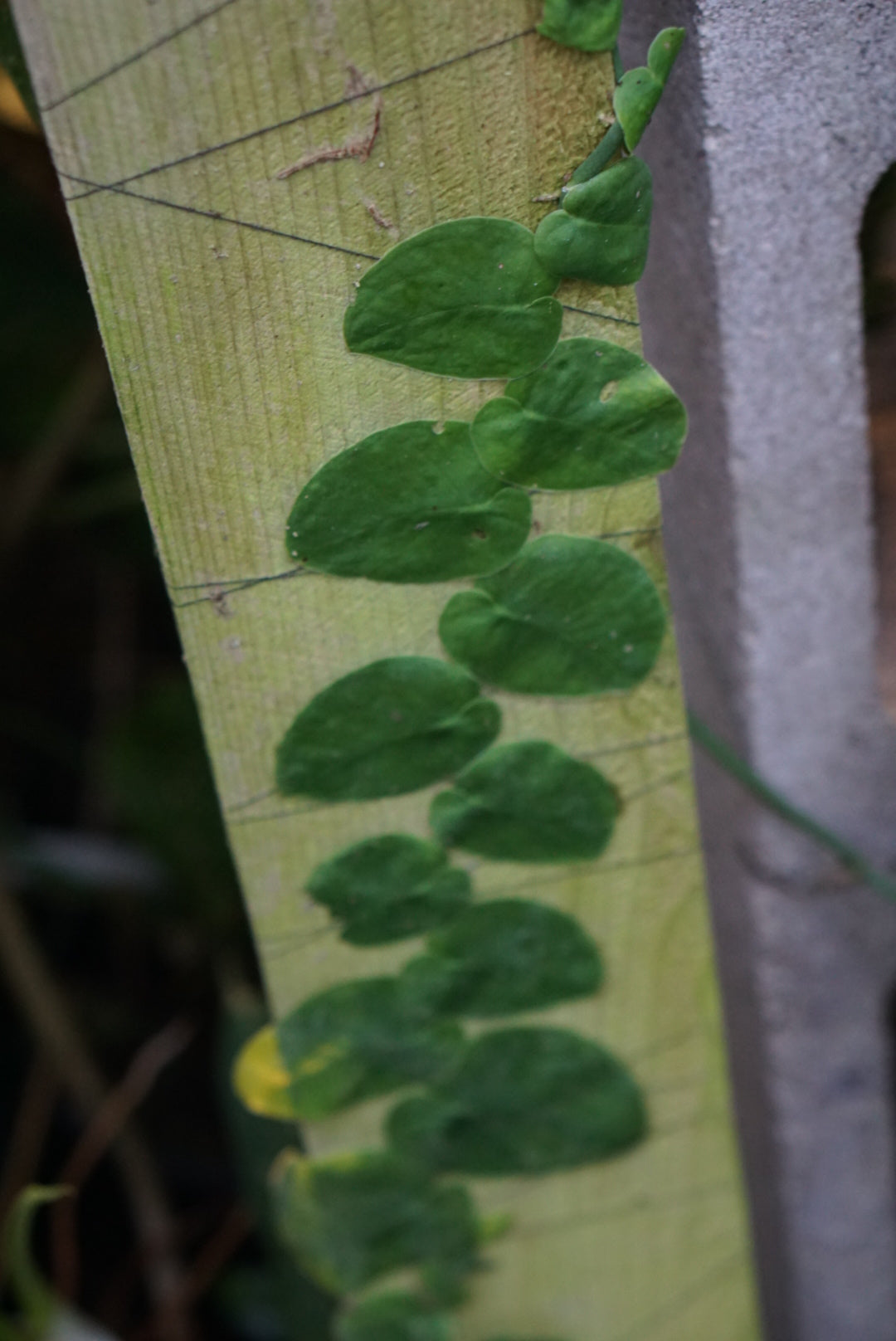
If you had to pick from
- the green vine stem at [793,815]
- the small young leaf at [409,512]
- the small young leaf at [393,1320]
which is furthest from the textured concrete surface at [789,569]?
Answer: the small young leaf at [393,1320]

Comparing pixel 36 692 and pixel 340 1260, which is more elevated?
pixel 36 692

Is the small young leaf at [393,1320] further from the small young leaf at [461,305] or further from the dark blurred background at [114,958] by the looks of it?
the small young leaf at [461,305]

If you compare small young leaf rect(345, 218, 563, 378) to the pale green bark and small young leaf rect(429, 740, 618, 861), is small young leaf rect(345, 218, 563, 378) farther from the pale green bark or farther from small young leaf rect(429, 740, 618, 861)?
small young leaf rect(429, 740, 618, 861)

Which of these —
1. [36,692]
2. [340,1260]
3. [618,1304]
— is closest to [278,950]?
[340,1260]

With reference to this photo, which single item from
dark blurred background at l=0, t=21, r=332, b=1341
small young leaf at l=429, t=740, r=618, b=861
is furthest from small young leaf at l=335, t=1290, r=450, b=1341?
small young leaf at l=429, t=740, r=618, b=861

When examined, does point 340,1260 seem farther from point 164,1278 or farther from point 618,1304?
point 164,1278

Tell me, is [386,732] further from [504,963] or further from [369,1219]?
[369,1219]
